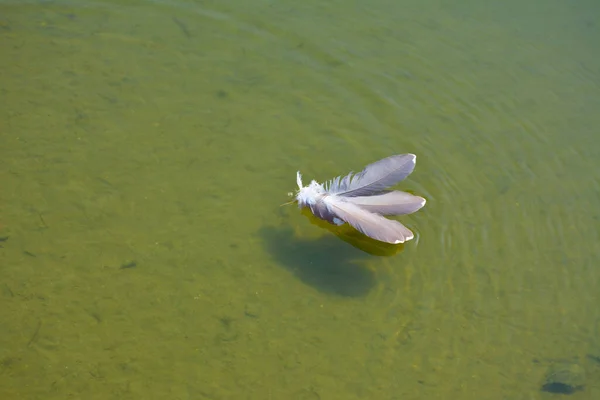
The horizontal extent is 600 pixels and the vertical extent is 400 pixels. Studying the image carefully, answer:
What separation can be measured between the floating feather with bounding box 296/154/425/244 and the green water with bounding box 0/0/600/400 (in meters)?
0.20

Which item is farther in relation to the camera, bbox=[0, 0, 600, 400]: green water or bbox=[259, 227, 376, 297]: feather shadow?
bbox=[259, 227, 376, 297]: feather shadow

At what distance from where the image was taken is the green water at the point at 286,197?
329cm

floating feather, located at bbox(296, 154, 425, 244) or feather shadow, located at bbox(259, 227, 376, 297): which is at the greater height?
floating feather, located at bbox(296, 154, 425, 244)

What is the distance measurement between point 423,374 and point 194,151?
1.77m

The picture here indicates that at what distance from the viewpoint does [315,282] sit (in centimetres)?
Result: 355

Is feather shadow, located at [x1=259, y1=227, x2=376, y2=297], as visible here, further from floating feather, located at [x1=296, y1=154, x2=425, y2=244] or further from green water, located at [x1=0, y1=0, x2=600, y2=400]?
floating feather, located at [x1=296, y1=154, x2=425, y2=244]

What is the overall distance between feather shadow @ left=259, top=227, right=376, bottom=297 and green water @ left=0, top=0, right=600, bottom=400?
0.04 feet

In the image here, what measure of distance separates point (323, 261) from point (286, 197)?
1.47ft

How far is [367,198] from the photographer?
3.65 meters

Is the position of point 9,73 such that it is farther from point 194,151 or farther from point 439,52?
point 439,52

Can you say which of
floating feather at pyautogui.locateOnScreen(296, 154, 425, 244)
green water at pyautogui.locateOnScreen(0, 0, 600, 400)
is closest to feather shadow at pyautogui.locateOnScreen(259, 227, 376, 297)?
green water at pyautogui.locateOnScreen(0, 0, 600, 400)

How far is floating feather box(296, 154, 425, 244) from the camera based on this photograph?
3555 millimetres

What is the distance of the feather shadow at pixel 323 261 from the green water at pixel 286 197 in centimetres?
1

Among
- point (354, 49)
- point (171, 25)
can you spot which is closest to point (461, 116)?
point (354, 49)
